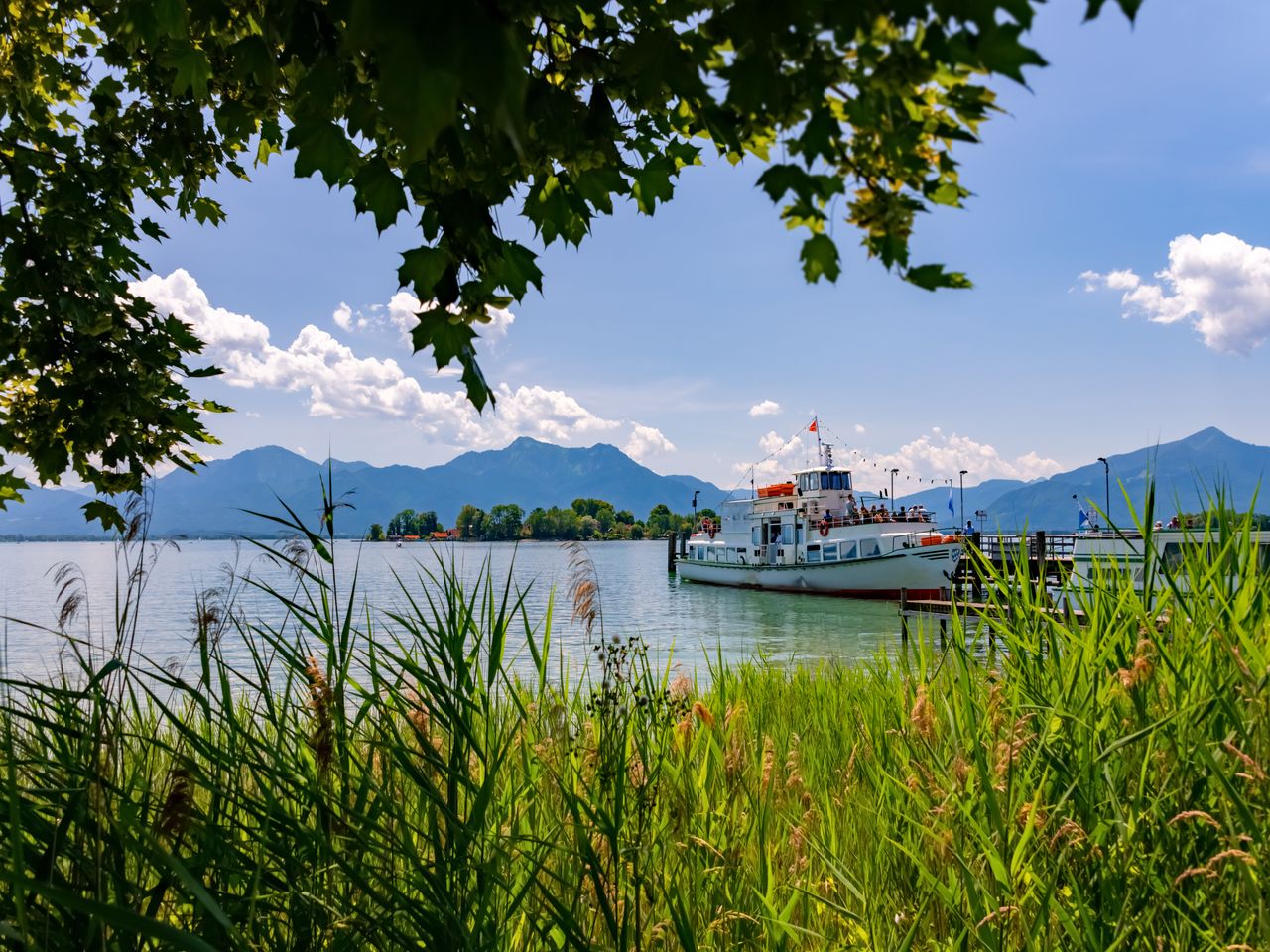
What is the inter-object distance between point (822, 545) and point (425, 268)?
40131 mm

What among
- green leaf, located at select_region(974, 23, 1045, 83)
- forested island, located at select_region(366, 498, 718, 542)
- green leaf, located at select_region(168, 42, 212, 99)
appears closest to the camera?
green leaf, located at select_region(974, 23, 1045, 83)

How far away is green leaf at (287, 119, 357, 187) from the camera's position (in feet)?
6.37

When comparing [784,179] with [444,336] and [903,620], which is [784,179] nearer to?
[444,336]

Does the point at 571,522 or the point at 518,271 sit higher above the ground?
the point at 518,271

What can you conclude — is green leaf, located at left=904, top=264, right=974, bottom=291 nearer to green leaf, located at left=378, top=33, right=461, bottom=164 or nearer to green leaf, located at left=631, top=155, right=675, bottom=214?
green leaf, located at left=378, top=33, right=461, bottom=164

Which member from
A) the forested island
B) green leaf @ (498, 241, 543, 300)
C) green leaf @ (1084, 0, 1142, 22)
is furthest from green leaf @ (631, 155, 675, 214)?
the forested island

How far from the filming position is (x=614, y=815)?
209 cm

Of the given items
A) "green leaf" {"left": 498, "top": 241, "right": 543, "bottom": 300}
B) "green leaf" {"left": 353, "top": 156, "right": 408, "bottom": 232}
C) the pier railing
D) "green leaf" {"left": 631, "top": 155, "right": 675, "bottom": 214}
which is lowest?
the pier railing

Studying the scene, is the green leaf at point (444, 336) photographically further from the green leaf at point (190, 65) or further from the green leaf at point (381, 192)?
the green leaf at point (190, 65)

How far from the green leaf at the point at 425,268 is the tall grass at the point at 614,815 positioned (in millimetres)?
765

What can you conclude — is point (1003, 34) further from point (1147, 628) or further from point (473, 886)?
point (1147, 628)

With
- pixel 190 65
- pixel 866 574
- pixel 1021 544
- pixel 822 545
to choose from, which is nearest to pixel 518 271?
pixel 190 65

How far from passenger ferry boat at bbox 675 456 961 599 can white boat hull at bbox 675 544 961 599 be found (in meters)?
0.05

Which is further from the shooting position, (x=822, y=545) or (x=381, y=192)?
(x=822, y=545)
